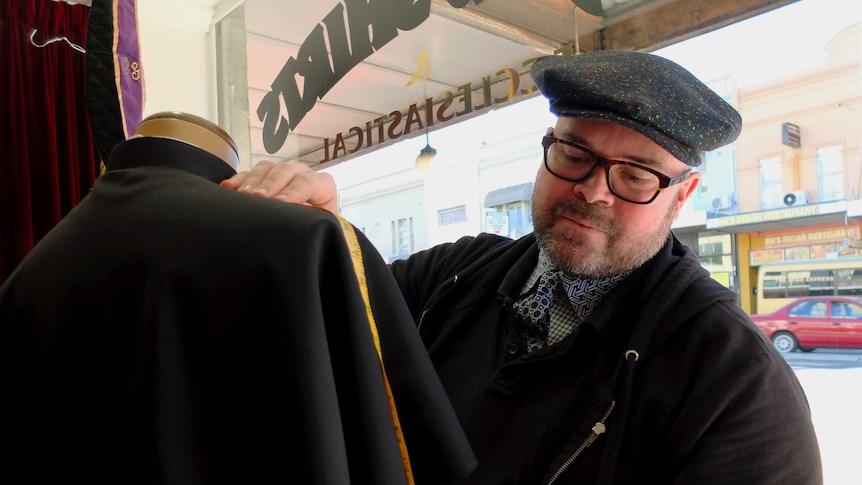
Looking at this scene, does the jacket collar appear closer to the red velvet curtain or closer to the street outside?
the red velvet curtain

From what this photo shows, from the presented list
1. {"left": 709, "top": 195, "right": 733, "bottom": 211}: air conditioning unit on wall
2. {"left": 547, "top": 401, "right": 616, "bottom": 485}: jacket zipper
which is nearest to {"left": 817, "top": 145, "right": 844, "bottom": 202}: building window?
{"left": 709, "top": 195, "right": 733, "bottom": 211}: air conditioning unit on wall

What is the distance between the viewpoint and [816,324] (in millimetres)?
2045

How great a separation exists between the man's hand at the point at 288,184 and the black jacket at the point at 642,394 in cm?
50

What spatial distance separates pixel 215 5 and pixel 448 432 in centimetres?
255

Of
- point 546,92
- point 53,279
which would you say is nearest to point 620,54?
point 546,92

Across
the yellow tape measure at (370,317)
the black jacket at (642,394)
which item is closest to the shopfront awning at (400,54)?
the black jacket at (642,394)

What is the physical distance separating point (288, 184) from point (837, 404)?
211 cm

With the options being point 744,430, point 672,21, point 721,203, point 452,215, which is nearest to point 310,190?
point 744,430

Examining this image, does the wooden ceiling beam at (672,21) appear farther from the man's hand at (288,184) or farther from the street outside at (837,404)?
the man's hand at (288,184)

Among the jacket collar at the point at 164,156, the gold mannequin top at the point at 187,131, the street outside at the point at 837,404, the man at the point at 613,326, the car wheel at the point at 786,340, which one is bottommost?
the street outside at the point at 837,404

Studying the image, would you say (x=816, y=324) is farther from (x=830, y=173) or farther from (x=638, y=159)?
(x=638, y=159)

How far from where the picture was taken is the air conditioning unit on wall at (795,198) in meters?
1.97

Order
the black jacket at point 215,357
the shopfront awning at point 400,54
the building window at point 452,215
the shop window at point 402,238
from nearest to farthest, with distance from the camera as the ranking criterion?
the black jacket at point 215,357, the shopfront awning at point 400,54, the building window at point 452,215, the shop window at point 402,238

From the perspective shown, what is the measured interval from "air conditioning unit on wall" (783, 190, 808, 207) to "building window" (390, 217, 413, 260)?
1.83 m
